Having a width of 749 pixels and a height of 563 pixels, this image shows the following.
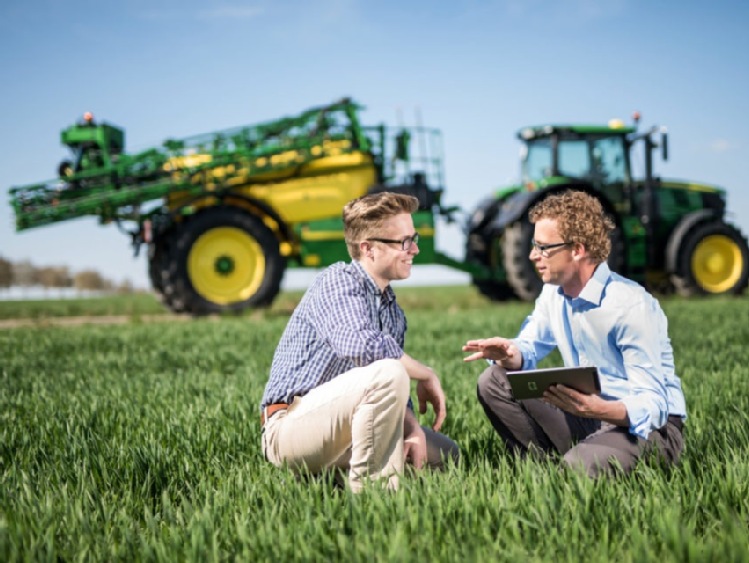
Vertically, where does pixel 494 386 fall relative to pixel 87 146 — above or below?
below

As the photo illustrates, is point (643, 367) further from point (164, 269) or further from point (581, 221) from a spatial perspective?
point (164, 269)

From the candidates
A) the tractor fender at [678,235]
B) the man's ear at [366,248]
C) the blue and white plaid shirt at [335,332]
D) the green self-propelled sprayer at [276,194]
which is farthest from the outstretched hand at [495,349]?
the tractor fender at [678,235]

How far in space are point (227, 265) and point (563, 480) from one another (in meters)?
9.42

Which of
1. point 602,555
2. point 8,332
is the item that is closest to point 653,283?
point 8,332

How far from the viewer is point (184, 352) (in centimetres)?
707

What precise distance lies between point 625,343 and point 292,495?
1330 millimetres

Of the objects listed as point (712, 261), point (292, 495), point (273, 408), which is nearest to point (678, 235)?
point (712, 261)

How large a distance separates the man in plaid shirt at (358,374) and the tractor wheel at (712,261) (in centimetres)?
1199

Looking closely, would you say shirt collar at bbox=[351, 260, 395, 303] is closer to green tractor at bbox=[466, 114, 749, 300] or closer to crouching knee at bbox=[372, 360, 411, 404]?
crouching knee at bbox=[372, 360, 411, 404]

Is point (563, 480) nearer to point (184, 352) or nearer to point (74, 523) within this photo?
point (74, 523)

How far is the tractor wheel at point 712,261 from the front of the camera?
13617 mm

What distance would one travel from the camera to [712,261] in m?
14.2

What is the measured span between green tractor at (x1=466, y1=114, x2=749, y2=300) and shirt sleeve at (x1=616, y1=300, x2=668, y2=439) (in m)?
9.15

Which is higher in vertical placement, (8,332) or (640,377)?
(640,377)
